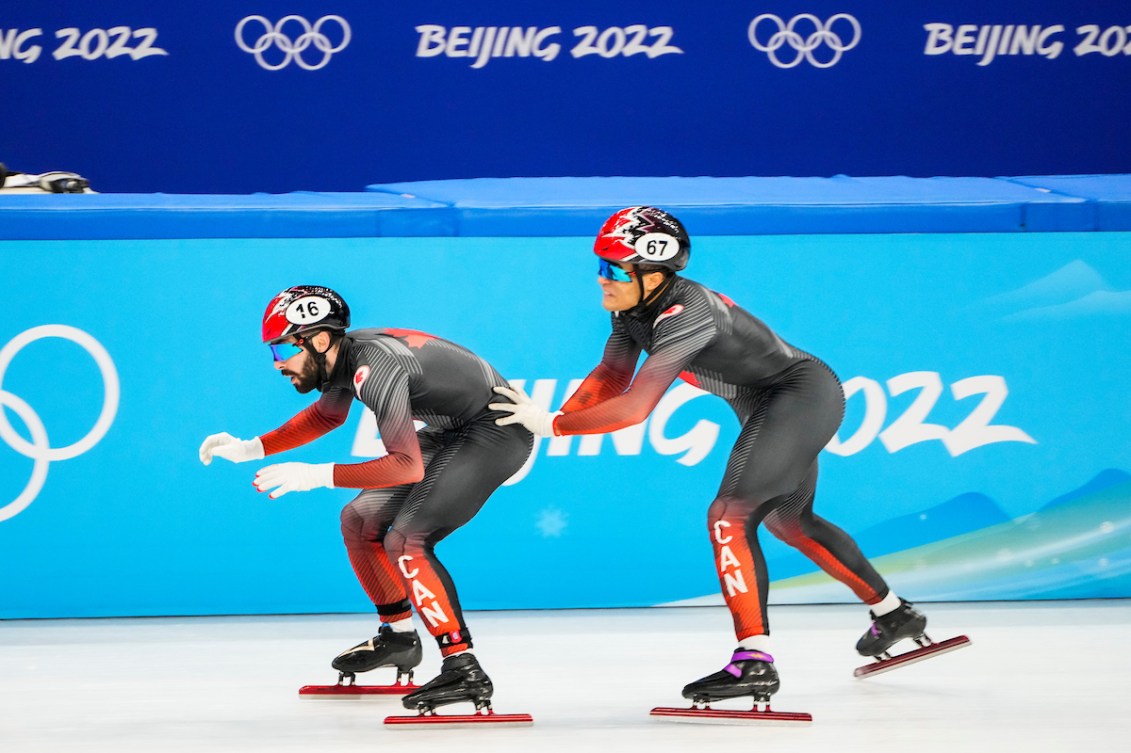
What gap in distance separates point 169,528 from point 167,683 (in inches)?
40.1

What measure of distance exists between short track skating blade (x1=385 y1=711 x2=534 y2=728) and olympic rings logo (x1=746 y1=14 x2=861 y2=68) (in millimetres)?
4876

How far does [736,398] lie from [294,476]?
1.46m

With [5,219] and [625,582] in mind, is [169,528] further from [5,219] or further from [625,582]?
[625,582]

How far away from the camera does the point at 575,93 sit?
26.7 feet

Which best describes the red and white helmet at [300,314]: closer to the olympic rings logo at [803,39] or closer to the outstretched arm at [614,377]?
the outstretched arm at [614,377]

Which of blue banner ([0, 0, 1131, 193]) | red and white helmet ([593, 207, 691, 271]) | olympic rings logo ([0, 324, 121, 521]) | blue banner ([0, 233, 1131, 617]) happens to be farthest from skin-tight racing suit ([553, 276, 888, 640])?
blue banner ([0, 0, 1131, 193])

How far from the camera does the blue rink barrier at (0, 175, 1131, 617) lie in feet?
18.7

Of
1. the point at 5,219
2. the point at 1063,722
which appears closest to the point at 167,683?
the point at 5,219

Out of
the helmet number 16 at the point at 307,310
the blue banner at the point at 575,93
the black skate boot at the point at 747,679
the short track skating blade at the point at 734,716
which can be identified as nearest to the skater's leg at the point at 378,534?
the helmet number 16 at the point at 307,310

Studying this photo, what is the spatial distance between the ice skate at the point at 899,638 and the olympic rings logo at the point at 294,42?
4.66 m

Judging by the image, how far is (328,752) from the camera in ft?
13.4

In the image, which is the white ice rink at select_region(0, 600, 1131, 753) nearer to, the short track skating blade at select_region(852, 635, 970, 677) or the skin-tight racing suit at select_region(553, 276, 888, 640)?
the short track skating blade at select_region(852, 635, 970, 677)

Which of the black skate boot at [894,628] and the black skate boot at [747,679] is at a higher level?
the black skate boot at [894,628]

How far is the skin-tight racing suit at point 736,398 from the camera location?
4.33m
